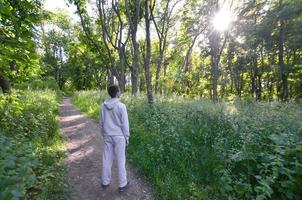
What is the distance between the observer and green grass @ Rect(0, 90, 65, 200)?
2.31 meters

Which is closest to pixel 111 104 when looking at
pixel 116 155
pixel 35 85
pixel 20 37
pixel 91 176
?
pixel 116 155

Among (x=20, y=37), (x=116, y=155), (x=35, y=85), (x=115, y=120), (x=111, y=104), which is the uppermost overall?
(x=20, y=37)

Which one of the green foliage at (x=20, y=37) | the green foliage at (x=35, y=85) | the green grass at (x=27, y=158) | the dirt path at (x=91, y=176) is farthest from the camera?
the green foliage at (x=35, y=85)

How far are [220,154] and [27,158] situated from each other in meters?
4.06

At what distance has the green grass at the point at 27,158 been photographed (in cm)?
231

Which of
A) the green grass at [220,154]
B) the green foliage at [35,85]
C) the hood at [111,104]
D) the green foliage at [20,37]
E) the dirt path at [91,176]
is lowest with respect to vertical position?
the dirt path at [91,176]

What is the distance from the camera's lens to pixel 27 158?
2.78 metres

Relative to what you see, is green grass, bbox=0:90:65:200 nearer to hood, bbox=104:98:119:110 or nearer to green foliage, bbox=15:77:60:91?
hood, bbox=104:98:119:110

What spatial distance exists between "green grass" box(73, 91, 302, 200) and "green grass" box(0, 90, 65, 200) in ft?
6.77

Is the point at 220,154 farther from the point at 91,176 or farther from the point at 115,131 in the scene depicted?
the point at 91,176

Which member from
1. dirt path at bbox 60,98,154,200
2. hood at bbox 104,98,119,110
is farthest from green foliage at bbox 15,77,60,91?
hood at bbox 104,98,119,110

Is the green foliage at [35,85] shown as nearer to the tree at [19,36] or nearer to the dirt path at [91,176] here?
the dirt path at [91,176]

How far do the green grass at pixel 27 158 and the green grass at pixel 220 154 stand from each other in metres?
2.06

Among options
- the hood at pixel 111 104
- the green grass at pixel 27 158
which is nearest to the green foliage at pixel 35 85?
the green grass at pixel 27 158
